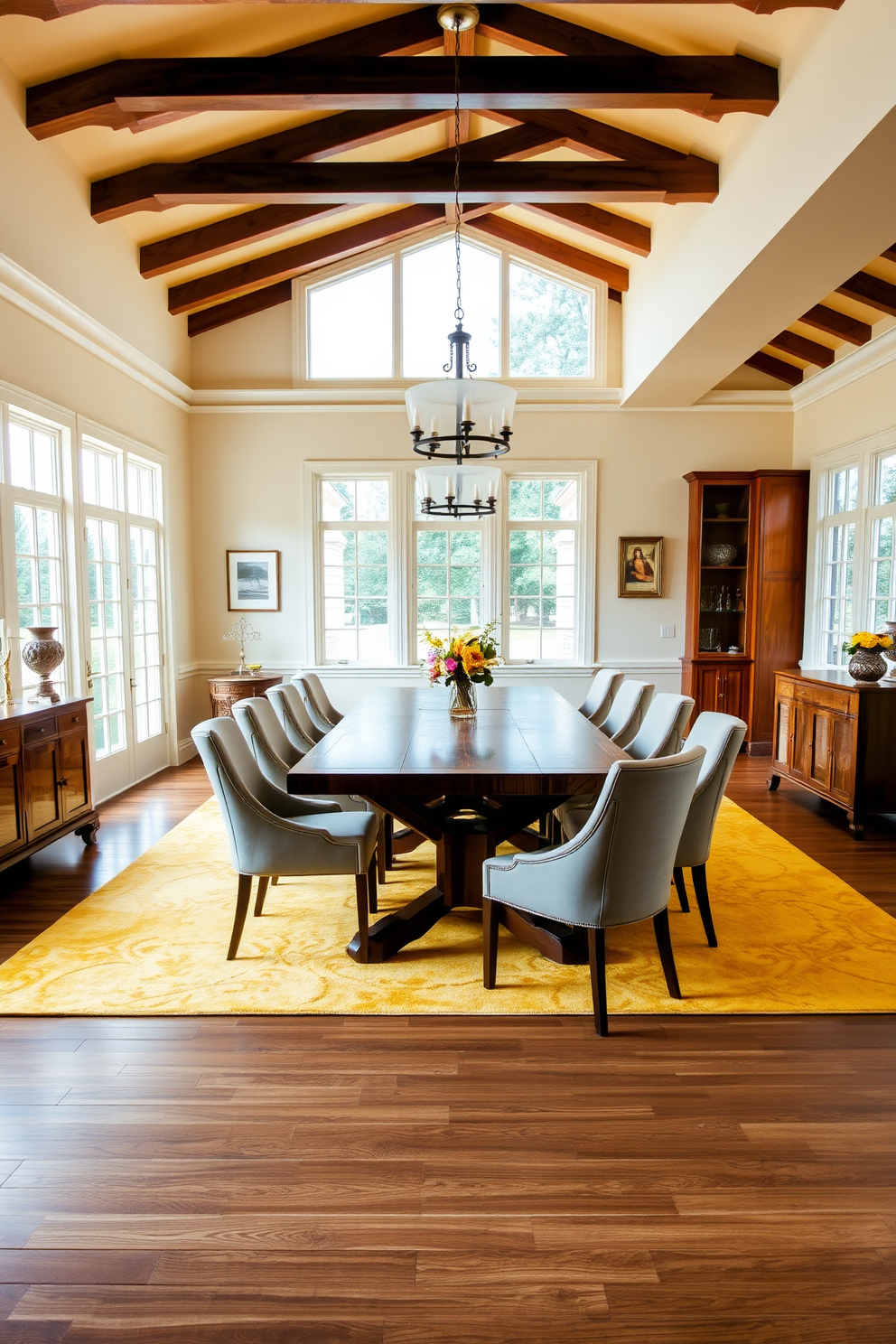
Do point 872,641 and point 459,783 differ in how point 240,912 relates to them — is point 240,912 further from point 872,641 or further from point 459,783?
point 872,641

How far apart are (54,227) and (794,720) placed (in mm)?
5646

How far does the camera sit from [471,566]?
25.2 ft

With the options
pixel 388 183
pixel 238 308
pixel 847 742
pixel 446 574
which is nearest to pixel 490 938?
pixel 847 742

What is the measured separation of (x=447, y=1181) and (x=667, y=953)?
1.19m

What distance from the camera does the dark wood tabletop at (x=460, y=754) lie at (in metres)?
2.94

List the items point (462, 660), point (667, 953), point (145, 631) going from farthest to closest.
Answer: point (145, 631) → point (462, 660) → point (667, 953)

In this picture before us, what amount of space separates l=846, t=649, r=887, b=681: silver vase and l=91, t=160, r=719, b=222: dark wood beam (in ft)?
9.51

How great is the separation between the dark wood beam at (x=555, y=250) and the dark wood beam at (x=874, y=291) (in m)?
2.23

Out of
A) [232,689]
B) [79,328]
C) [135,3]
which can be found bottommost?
[232,689]

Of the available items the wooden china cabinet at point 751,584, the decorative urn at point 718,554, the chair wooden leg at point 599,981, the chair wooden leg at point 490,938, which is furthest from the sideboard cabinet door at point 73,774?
the decorative urn at point 718,554

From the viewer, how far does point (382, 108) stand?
4781 mm

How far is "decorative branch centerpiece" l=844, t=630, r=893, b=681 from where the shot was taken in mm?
4914

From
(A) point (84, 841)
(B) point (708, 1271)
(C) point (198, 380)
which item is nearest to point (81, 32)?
(C) point (198, 380)

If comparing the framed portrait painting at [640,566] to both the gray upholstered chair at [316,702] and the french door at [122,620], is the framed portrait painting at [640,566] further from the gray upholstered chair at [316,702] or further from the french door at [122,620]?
the french door at [122,620]
